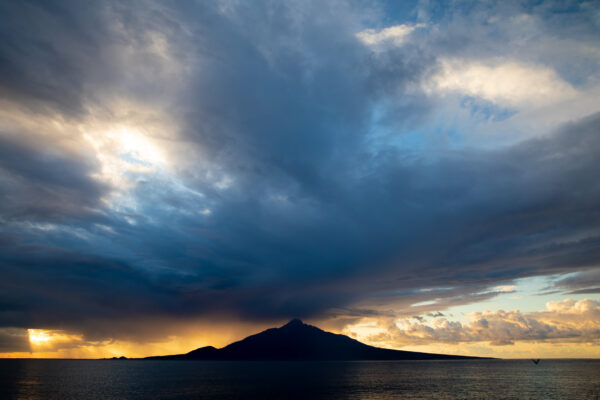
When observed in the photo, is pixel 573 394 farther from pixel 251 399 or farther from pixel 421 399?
pixel 251 399

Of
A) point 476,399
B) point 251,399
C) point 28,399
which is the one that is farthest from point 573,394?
point 28,399

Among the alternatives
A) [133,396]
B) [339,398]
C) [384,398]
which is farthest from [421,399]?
[133,396]

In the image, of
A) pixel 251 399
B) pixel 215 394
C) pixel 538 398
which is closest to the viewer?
pixel 251 399

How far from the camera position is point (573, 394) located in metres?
119

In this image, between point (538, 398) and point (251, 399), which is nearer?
point (251, 399)

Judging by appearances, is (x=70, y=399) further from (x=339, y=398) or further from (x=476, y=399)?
(x=476, y=399)

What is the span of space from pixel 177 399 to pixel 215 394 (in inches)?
569

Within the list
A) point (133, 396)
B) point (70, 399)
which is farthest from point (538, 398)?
point (70, 399)

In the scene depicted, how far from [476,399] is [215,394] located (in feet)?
278

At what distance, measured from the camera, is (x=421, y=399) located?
10731cm

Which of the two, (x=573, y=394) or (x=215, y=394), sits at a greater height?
(x=215, y=394)

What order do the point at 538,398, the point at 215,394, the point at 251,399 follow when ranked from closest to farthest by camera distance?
the point at 251,399 → the point at 538,398 → the point at 215,394

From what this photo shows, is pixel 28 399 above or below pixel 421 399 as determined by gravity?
above

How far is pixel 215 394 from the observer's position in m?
116
